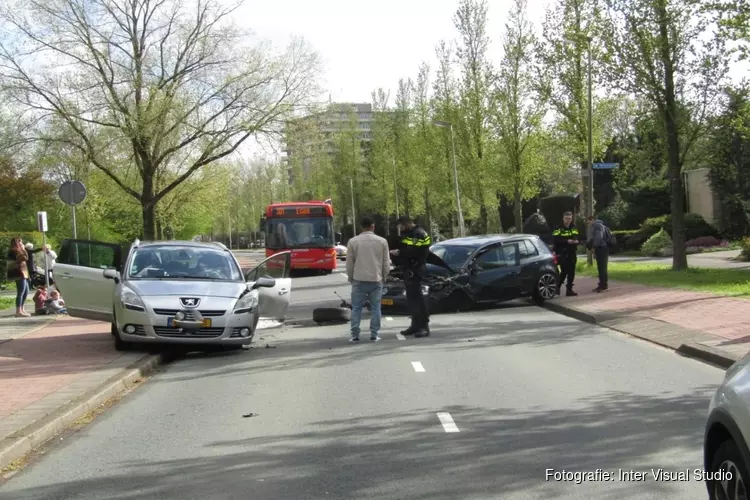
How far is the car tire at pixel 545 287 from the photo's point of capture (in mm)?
17859

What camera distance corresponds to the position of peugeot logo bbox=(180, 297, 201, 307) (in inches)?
454

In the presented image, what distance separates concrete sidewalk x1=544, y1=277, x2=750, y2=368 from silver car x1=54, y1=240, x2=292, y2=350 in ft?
18.4

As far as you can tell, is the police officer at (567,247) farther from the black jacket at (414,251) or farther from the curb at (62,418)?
the curb at (62,418)

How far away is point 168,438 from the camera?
6.95 meters

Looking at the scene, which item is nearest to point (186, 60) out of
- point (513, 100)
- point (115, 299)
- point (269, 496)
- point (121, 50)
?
point (121, 50)

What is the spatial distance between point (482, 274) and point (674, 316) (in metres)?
4.30

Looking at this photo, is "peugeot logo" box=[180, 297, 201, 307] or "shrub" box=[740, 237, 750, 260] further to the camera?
"shrub" box=[740, 237, 750, 260]

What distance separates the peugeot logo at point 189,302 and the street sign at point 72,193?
7.18 meters

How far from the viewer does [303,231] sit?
35.7 metres

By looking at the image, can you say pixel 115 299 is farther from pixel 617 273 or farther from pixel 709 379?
pixel 617 273

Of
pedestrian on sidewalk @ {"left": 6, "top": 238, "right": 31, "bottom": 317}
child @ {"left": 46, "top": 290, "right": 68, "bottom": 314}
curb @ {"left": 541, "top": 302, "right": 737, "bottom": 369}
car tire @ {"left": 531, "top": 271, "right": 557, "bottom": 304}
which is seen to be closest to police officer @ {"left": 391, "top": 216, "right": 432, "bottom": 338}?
curb @ {"left": 541, "top": 302, "right": 737, "bottom": 369}

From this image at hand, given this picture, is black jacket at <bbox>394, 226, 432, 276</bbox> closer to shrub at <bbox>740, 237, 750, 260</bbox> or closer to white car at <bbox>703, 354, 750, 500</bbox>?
white car at <bbox>703, 354, 750, 500</bbox>

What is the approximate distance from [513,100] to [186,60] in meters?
13.0

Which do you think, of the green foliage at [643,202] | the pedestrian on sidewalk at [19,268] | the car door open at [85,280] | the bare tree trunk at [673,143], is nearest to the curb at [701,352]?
the car door open at [85,280]
